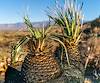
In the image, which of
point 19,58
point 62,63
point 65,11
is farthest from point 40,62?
point 19,58

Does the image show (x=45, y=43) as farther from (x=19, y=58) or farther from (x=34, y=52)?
(x=19, y=58)

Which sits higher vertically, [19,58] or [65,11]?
[65,11]

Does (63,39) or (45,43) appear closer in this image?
(45,43)

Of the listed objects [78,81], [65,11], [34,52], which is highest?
[65,11]

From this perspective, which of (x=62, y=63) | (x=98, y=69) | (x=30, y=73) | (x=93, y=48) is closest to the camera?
(x=30, y=73)

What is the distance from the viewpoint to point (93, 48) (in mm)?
15438

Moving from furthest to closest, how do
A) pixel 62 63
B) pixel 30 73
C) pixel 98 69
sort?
pixel 98 69 < pixel 62 63 < pixel 30 73

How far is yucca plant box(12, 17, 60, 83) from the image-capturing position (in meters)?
9.84

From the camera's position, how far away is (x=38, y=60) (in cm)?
998

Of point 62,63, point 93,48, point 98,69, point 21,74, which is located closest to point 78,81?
point 62,63

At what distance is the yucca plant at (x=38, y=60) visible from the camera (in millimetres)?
9844

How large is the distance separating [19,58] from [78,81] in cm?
419

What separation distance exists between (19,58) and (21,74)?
3665 mm

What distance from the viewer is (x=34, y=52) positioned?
33.1 feet
